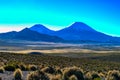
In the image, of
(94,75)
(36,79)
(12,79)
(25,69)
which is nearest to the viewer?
(36,79)

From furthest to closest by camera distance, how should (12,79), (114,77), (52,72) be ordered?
(52,72)
(114,77)
(12,79)

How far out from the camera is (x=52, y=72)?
2614cm

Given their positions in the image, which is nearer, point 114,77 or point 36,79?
point 36,79

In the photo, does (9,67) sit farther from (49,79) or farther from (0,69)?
(49,79)

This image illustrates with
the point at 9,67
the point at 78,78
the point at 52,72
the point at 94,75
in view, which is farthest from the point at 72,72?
the point at 9,67

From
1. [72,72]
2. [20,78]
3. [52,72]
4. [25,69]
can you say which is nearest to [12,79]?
[20,78]

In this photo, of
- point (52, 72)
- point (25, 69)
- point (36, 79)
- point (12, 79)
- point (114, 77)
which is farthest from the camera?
point (25, 69)

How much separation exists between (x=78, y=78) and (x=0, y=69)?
22.3 ft

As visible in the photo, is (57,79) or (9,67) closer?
(57,79)

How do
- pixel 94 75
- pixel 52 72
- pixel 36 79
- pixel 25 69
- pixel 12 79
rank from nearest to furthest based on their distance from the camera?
pixel 36 79
pixel 12 79
pixel 94 75
pixel 52 72
pixel 25 69

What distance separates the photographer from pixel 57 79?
19359 millimetres

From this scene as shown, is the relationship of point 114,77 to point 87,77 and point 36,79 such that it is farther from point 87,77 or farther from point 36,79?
point 36,79

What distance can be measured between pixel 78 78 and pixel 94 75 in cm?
343

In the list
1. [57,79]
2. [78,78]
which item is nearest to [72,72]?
[78,78]
